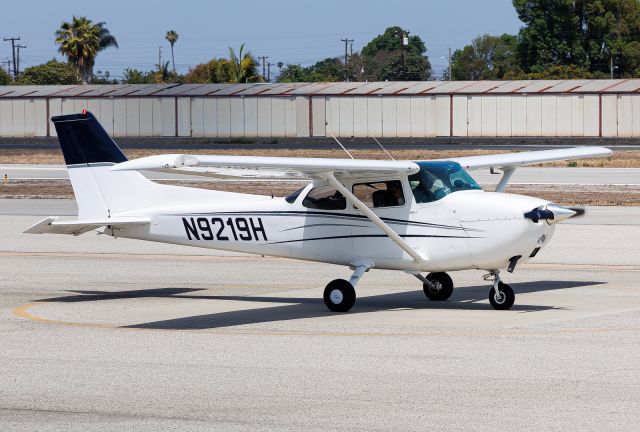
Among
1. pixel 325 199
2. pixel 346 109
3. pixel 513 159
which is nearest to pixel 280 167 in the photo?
pixel 325 199

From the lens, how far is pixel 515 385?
10.2 m

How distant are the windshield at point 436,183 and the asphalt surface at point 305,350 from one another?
5.10ft

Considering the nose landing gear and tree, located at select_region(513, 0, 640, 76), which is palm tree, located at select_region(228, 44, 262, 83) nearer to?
tree, located at select_region(513, 0, 640, 76)

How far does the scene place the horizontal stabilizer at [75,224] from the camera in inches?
608

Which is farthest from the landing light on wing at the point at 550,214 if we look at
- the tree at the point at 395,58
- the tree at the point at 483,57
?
the tree at the point at 483,57

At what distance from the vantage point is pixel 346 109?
7719cm

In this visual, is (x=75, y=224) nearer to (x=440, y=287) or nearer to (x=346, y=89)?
(x=440, y=287)

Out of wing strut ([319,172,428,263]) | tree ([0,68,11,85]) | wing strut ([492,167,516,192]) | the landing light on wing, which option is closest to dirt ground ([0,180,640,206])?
wing strut ([492,167,516,192])

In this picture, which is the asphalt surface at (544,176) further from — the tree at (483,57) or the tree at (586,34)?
the tree at (483,57)

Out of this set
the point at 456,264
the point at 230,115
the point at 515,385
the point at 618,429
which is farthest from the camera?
the point at 230,115

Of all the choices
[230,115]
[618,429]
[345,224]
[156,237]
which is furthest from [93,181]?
[230,115]

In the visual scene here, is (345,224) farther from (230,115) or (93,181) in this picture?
(230,115)

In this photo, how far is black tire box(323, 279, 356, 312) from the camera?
595 inches

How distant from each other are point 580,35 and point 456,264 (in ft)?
335
